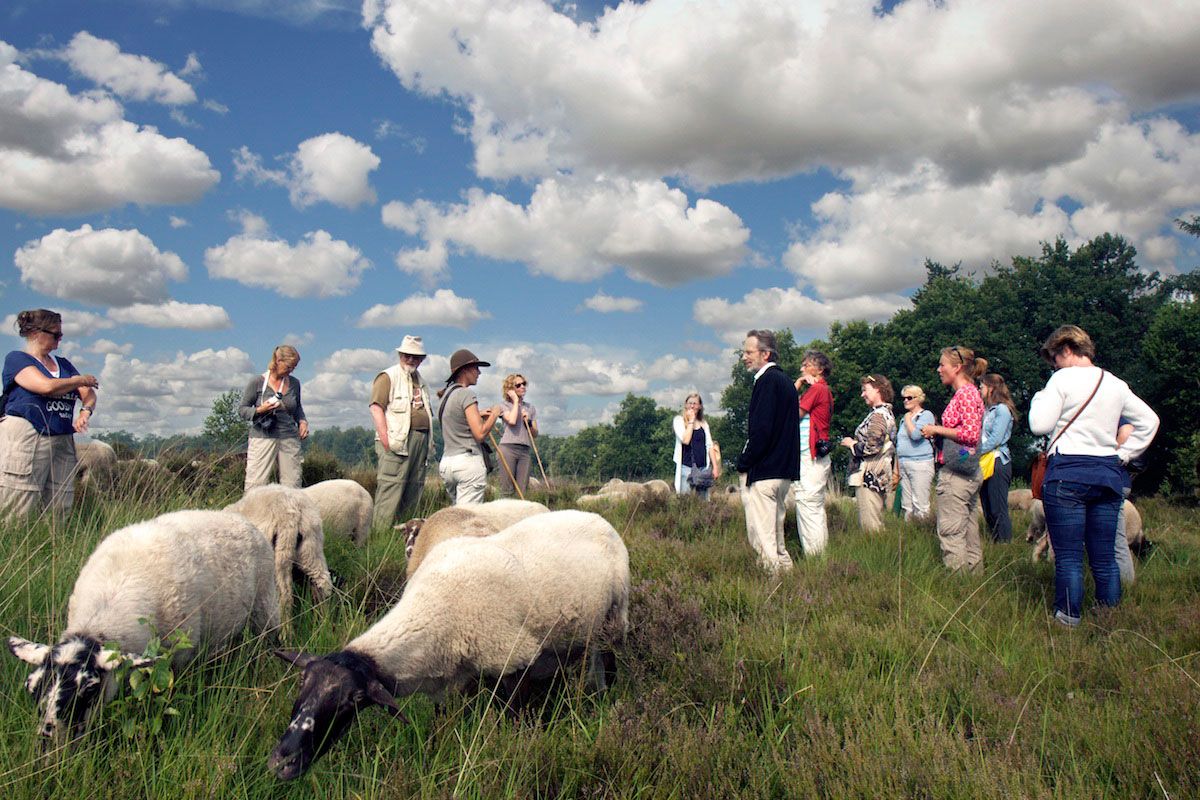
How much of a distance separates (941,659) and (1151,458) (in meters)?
32.7

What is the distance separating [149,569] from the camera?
13.1 feet

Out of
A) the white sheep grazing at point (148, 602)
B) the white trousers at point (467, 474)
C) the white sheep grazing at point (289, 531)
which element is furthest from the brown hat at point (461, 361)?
the white sheep grazing at point (148, 602)

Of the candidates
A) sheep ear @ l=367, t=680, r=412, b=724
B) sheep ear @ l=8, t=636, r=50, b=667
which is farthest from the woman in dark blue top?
sheep ear @ l=367, t=680, r=412, b=724

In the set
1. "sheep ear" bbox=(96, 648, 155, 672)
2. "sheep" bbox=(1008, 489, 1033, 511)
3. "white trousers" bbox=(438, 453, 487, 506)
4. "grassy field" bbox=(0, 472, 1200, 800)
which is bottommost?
"sheep" bbox=(1008, 489, 1033, 511)

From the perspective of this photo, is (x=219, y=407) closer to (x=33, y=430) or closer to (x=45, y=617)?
(x=33, y=430)

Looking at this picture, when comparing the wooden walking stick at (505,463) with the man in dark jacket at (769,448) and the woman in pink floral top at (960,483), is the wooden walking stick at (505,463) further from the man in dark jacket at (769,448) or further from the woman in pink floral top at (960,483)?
the woman in pink floral top at (960,483)

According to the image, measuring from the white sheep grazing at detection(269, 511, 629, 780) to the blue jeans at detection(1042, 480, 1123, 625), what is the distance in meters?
3.21

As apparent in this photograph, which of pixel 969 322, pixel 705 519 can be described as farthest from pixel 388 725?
pixel 969 322

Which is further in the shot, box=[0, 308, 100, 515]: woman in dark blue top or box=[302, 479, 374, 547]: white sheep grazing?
box=[302, 479, 374, 547]: white sheep grazing

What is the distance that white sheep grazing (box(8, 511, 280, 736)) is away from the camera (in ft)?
10.5

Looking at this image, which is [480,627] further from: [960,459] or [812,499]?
[960,459]

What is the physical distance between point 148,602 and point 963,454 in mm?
7089

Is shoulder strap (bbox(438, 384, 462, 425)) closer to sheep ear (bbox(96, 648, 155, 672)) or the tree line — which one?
sheep ear (bbox(96, 648, 155, 672))

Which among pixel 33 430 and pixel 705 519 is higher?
pixel 33 430
